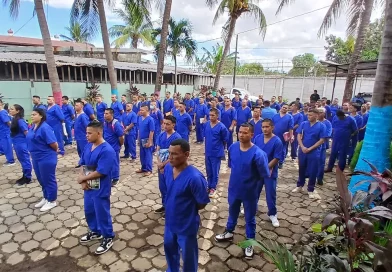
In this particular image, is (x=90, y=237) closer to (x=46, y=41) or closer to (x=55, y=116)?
(x=55, y=116)

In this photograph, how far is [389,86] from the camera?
403 cm

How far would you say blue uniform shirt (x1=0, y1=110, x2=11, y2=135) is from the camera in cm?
663

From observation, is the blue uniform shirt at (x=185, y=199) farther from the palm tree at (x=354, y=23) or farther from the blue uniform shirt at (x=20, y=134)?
the palm tree at (x=354, y=23)

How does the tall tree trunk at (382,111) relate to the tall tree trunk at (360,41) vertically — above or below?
below

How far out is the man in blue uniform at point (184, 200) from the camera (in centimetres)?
253

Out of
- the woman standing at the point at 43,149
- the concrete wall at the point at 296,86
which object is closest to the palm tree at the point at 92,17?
the woman standing at the point at 43,149

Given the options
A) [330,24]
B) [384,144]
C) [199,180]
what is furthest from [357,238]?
[330,24]

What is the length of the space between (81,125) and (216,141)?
11.7 feet

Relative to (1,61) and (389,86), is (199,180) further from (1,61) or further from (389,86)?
(1,61)

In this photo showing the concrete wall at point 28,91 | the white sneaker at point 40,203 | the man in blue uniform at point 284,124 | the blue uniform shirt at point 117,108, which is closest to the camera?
the white sneaker at point 40,203

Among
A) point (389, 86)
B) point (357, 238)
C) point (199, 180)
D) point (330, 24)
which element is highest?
point (330, 24)

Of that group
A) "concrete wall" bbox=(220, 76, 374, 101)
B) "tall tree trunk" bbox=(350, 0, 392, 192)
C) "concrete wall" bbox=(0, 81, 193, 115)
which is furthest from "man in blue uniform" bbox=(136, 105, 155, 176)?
"concrete wall" bbox=(220, 76, 374, 101)

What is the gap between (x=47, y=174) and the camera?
4.47 m

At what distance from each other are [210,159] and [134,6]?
384 inches
